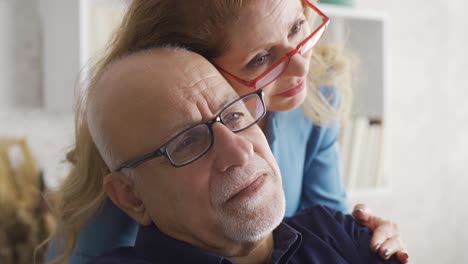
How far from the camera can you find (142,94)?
928mm

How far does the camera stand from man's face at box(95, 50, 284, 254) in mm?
875

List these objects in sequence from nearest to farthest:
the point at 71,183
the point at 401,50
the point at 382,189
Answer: the point at 71,183 → the point at 382,189 → the point at 401,50

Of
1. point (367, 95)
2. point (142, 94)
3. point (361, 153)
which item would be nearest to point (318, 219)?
point (142, 94)

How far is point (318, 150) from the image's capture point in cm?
139

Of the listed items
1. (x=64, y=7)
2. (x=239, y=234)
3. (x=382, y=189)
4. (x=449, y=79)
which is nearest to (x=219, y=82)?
(x=239, y=234)

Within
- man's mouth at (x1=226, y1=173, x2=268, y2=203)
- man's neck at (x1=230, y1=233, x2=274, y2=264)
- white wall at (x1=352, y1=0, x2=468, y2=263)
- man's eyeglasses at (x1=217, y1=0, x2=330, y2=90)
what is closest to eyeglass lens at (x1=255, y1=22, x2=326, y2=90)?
man's eyeglasses at (x1=217, y1=0, x2=330, y2=90)

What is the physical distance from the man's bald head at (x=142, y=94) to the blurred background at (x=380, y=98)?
0.97 ft

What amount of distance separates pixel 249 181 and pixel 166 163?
0.52 feet

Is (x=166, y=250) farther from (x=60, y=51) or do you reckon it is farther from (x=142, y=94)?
(x=60, y=51)

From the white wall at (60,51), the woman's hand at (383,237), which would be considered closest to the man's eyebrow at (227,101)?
the woman's hand at (383,237)

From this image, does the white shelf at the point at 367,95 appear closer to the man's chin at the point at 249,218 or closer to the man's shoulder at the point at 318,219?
the man's shoulder at the point at 318,219

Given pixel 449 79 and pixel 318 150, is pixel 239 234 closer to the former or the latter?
pixel 318 150

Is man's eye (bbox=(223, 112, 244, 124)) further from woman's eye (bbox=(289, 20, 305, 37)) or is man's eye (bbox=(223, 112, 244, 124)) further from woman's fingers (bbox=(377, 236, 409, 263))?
woman's fingers (bbox=(377, 236, 409, 263))

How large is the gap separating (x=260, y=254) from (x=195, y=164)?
9.9 inches
